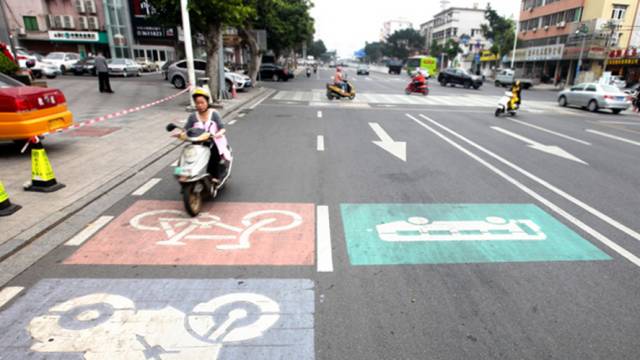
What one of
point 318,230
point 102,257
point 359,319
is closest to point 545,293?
point 359,319

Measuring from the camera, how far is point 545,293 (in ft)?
12.0

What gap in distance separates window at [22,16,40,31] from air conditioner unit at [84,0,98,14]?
259 inches

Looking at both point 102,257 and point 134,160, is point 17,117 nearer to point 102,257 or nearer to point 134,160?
point 134,160

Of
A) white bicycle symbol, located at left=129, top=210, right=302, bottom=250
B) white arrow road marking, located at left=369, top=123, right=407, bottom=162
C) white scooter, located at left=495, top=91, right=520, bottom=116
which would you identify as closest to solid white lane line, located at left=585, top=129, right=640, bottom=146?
white scooter, located at left=495, top=91, right=520, bottom=116

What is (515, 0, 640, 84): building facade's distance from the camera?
4350 centimetres

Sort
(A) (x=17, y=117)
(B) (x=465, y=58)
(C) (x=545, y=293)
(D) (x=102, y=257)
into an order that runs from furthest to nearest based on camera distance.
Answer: (B) (x=465, y=58)
(A) (x=17, y=117)
(D) (x=102, y=257)
(C) (x=545, y=293)

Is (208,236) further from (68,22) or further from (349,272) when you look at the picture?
(68,22)

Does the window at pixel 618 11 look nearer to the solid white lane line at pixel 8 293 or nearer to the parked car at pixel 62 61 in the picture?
the parked car at pixel 62 61

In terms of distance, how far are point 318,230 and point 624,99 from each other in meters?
22.4

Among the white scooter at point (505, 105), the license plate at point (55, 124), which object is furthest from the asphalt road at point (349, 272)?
the white scooter at point (505, 105)

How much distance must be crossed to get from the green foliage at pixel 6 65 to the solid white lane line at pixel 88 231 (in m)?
9.21

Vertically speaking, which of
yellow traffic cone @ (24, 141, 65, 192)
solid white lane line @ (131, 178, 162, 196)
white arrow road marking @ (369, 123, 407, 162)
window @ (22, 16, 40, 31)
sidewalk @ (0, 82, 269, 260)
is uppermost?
window @ (22, 16, 40, 31)

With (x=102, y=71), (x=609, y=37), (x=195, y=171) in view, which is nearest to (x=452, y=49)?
(x=609, y=37)

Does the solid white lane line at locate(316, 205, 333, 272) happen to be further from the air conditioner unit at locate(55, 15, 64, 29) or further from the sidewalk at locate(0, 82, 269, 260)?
the air conditioner unit at locate(55, 15, 64, 29)
